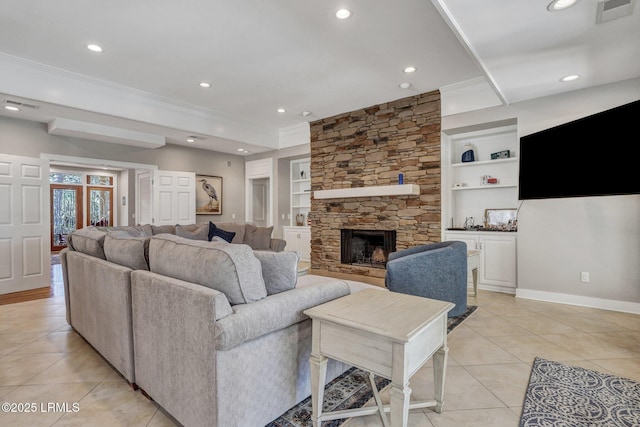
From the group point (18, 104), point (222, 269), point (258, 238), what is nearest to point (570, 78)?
point (222, 269)

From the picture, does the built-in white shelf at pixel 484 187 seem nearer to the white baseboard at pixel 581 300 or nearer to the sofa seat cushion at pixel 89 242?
the white baseboard at pixel 581 300

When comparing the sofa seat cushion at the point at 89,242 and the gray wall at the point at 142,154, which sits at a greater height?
the gray wall at the point at 142,154

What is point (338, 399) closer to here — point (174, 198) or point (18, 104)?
point (18, 104)

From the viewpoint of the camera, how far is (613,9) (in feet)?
7.11

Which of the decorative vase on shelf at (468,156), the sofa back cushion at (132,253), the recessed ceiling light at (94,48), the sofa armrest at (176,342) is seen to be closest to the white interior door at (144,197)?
the recessed ceiling light at (94,48)

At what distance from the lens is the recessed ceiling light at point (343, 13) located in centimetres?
271

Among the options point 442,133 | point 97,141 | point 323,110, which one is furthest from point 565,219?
point 97,141

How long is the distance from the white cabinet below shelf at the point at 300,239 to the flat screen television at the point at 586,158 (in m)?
4.09

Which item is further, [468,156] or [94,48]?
[468,156]

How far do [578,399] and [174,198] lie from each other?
256 inches

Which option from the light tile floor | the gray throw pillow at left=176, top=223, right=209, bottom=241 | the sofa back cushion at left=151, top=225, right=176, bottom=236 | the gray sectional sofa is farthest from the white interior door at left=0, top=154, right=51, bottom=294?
the gray sectional sofa

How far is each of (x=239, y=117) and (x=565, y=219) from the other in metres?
5.22

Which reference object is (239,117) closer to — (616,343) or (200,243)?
(200,243)

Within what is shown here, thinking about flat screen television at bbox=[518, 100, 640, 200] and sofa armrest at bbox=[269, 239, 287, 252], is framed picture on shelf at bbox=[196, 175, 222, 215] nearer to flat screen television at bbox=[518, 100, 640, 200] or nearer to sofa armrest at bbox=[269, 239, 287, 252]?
sofa armrest at bbox=[269, 239, 287, 252]
